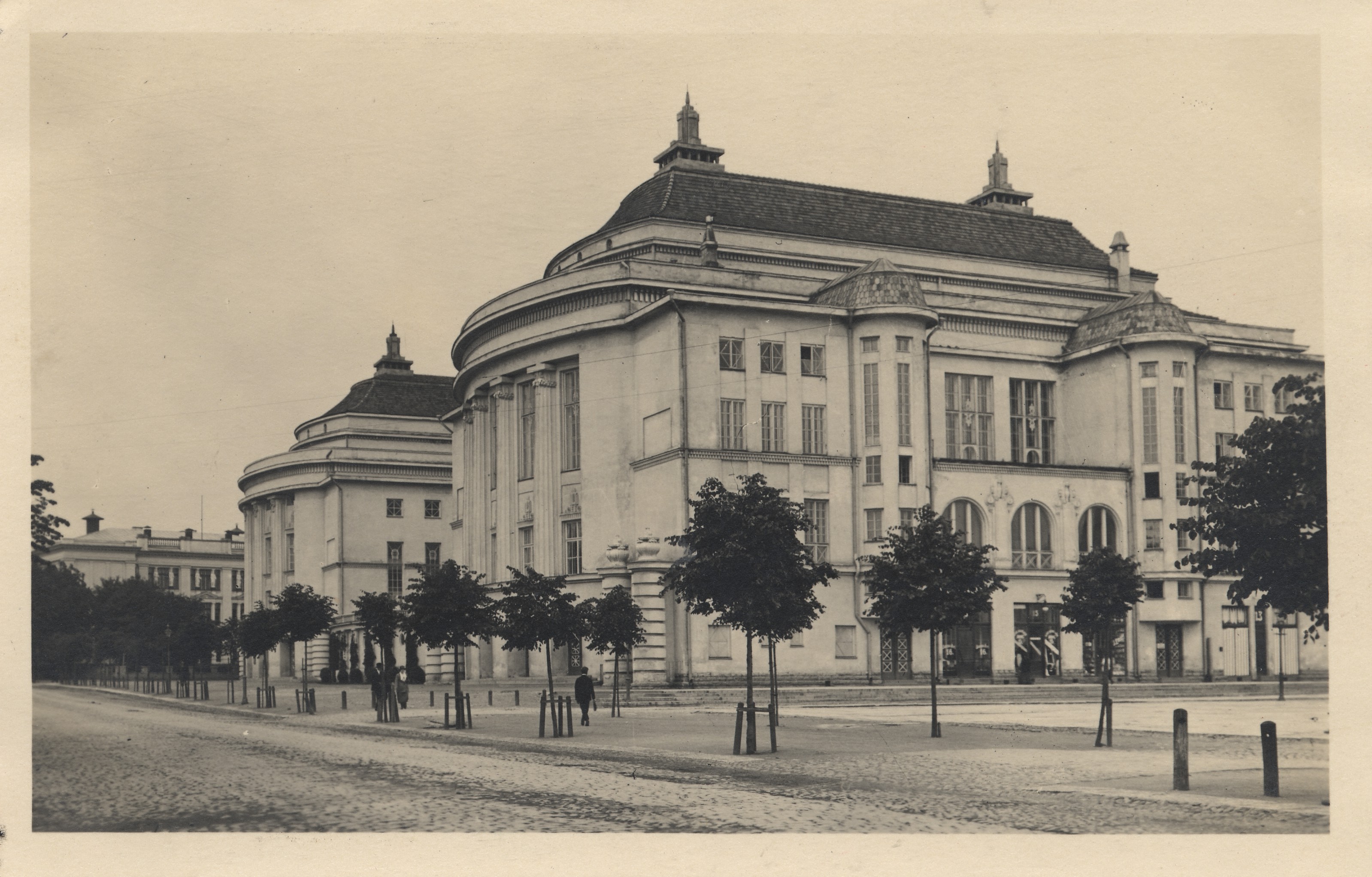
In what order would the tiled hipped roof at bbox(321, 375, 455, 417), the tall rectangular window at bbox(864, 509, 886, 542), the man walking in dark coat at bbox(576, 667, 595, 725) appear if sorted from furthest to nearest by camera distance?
1. the tiled hipped roof at bbox(321, 375, 455, 417)
2. the tall rectangular window at bbox(864, 509, 886, 542)
3. the man walking in dark coat at bbox(576, 667, 595, 725)

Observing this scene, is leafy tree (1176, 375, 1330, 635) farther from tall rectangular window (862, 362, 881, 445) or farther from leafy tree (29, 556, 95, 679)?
leafy tree (29, 556, 95, 679)

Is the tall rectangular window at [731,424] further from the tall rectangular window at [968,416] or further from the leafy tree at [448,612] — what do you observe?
the leafy tree at [448,612]

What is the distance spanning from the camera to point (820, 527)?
58656mm

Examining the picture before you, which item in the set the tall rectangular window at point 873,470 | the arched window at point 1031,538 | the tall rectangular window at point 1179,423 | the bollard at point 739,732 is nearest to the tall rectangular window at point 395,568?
the tall rectangular window at point 873,470

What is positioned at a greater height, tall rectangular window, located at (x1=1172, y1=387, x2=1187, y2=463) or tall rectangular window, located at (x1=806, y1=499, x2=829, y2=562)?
tall rectangular window, located at (x1=1172, y1=387, x2=1187, y2=463)

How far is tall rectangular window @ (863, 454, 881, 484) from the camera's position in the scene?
196 ft

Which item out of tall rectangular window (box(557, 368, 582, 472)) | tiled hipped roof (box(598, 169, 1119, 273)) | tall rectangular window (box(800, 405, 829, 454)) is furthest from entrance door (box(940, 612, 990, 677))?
tiled hipped roof (box(598, 169, 1119, 273))

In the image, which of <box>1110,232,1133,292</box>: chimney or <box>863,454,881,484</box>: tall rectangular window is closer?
<box>863,454,881,484</box>: tall rectangular window

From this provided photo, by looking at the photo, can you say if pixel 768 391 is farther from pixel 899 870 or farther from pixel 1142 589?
pixel 899 870

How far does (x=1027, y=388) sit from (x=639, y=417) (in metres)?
20.2

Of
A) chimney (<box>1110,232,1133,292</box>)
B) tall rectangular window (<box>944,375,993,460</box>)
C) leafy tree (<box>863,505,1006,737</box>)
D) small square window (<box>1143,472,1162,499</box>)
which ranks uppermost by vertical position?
chimney (<box>1110,232,1133,292</box>)

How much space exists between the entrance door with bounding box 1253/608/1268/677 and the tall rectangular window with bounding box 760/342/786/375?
24058mm

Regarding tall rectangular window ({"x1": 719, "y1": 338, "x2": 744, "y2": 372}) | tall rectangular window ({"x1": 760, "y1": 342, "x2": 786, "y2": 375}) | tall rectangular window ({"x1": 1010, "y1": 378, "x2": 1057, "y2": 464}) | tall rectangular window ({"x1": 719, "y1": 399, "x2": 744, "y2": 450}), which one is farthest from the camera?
tall rectangular window ({"x1": 1010, "y1": 378, "x2": 1057, "y2": 464})

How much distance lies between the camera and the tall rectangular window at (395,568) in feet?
297
